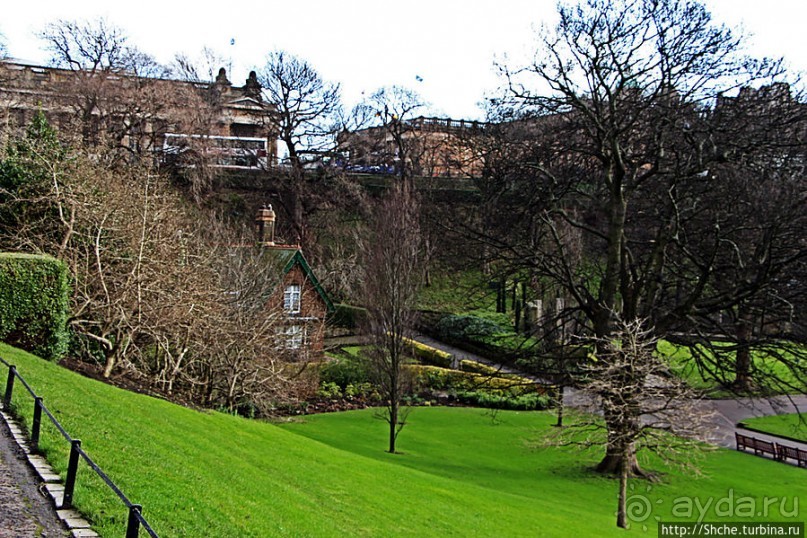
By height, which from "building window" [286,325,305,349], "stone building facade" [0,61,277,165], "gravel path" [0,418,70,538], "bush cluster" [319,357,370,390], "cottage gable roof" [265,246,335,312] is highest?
"stone building facade" [0,61,277,165]

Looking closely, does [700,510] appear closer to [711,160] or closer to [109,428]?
[711,160]

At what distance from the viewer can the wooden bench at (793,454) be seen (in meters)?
24.4

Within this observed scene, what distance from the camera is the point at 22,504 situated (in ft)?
25.5

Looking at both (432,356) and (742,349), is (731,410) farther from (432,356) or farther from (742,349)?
(742,349)

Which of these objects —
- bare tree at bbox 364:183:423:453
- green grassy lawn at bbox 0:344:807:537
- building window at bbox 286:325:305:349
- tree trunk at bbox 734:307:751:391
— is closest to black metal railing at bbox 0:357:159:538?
green grassy lawn at bbox 0:344:807:537

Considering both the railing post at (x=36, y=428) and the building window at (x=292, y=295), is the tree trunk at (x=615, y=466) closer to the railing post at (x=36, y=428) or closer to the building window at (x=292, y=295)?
the railing post at (x=36, y=428)

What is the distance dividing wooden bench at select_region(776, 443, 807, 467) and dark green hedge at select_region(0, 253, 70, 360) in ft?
73.6

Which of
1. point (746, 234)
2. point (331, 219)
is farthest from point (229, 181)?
point (746, 234)

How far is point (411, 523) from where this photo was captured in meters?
12.8

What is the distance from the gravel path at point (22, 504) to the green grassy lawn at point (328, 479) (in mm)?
332

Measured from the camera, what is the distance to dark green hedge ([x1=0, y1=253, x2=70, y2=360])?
17297mm

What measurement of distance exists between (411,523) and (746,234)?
1739 cm

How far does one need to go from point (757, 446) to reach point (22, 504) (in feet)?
79.5

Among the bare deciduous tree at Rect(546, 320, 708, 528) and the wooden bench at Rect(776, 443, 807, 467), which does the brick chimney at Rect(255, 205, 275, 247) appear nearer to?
the bare deciduous tree at Rect(546, 320, 708, 528)
